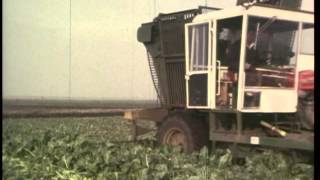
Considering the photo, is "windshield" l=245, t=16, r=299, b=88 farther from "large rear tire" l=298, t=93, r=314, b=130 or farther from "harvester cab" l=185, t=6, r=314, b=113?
"large rear tire" l=298, t=93, r=314, b=130

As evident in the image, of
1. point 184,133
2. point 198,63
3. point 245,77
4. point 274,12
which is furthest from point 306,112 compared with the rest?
point 184,133

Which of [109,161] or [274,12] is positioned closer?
[109,161]

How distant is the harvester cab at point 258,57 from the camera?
208 inches

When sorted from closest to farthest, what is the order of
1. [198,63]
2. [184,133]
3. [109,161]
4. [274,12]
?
[109,161]
[274,12]
[198,63]
[184,133]

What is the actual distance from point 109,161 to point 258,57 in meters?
1.72

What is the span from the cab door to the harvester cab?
0.21ft

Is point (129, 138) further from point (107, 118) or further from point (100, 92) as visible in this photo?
point (100, 92)

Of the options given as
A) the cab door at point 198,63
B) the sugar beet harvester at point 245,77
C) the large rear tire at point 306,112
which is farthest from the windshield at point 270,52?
the cab door at point 198,63

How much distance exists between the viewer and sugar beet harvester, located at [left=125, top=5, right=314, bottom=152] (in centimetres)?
523

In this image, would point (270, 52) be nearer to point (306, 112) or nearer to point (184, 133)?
point (306, 112)

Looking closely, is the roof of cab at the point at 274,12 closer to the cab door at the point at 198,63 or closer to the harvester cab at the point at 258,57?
the harvester cab at the point at 258,57

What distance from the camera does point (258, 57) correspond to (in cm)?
546

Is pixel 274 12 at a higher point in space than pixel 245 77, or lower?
higher

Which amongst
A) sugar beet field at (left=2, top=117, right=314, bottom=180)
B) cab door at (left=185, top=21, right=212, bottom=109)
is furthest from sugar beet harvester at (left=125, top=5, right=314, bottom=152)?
sugar beet field at (left=2, top=117, right=314, bottom=180)
